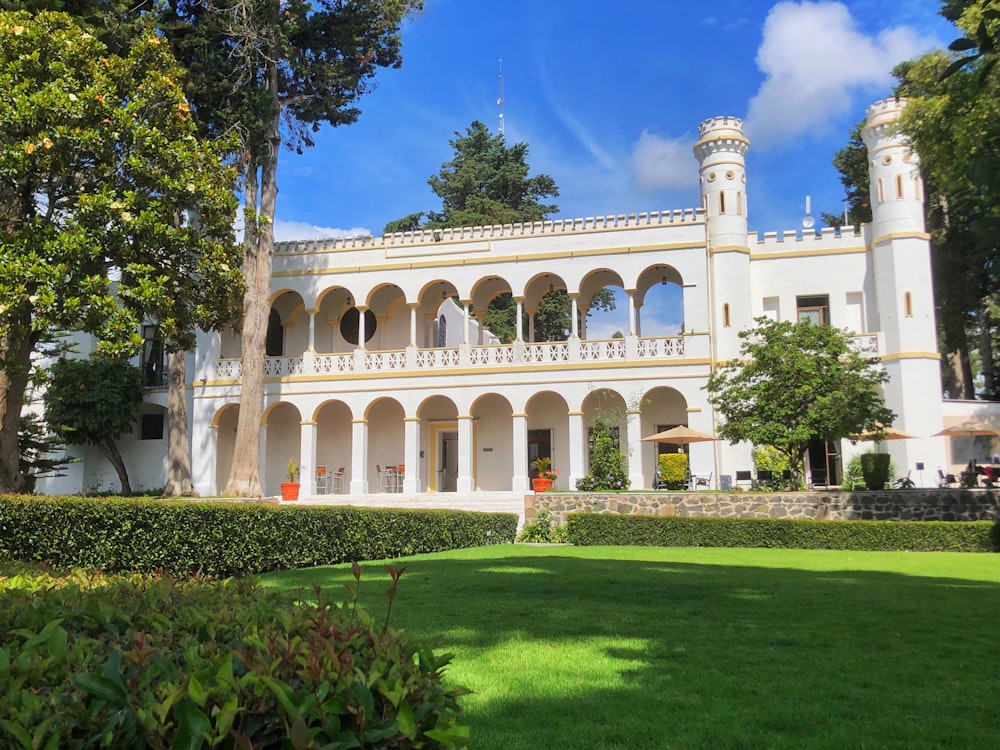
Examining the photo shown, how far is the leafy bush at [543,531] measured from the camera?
17.6m

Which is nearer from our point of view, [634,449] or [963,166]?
[963,166]

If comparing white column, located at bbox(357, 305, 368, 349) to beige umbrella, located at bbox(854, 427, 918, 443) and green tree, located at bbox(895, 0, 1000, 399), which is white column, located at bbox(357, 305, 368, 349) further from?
green tree, located at bbox(895, 0, 1000, 399)

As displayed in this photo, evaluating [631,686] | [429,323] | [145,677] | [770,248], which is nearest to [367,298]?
[429,323]

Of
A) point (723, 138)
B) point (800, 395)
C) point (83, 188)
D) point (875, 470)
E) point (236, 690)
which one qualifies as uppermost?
point (723, 138)

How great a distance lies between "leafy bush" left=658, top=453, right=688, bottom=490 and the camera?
22.2 m

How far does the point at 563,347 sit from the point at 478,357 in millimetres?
2850

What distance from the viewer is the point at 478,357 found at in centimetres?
2683

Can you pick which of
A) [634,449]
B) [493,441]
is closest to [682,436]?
[634,449]

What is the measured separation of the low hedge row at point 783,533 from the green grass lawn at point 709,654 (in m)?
5.73

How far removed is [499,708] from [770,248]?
25.3 metres

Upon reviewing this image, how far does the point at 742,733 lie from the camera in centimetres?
364

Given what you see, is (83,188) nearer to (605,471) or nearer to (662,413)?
(605,471)

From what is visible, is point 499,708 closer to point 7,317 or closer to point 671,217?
point 7,317

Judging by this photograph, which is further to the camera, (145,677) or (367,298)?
(367,298)
